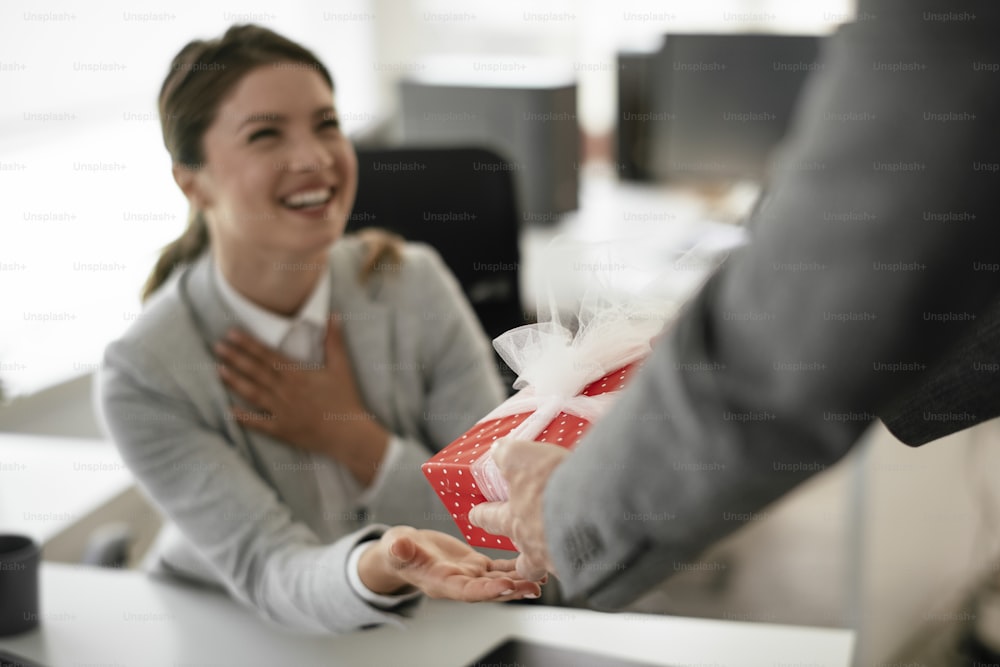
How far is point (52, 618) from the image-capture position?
113cm

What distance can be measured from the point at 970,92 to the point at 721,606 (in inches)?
87.4

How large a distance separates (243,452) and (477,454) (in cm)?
43

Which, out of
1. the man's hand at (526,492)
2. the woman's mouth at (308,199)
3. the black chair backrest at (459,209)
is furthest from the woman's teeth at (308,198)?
the black chair backrest at (459,209)

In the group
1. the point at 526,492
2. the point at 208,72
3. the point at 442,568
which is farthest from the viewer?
the point at 208,72

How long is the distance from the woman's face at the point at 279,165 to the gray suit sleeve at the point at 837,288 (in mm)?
508

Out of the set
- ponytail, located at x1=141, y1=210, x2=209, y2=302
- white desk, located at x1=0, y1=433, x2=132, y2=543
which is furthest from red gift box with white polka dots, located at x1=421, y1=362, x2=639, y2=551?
white desk, located at x1=0, y1=433, x2=132, y2=543

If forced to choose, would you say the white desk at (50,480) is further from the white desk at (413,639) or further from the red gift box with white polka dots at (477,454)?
the red gift box with white polka dots at (477,454)

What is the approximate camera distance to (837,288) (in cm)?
49

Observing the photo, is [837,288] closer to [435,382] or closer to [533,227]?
[435,382]

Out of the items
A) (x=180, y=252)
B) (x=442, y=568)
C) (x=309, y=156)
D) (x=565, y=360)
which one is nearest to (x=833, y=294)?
(x=565, y=360)

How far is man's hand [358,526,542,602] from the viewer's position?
29.8 inches

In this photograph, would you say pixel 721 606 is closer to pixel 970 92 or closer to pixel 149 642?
pixel 149 642

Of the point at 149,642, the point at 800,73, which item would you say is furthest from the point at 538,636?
the point at 800,73

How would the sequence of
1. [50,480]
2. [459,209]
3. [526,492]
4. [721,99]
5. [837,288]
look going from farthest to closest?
[721,99] < [459,209] < [50,480] < [526,492] < [837,288]
